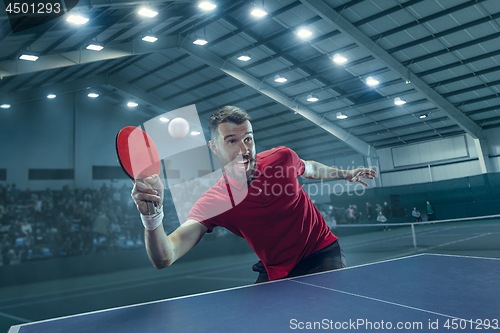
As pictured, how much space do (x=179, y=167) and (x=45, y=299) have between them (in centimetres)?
1512

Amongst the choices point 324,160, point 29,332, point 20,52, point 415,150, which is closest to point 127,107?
point 20,52

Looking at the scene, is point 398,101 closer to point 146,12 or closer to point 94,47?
point 146,12

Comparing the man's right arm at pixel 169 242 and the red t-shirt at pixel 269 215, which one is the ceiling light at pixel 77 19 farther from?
the man's right arm at pixel 169 242

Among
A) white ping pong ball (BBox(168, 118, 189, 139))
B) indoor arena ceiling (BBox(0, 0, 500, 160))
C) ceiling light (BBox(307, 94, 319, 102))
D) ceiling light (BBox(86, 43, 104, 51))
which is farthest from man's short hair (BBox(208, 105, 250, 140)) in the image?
ceiling light (BBox(307, 94, 319, 102))

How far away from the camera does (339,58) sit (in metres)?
15.2

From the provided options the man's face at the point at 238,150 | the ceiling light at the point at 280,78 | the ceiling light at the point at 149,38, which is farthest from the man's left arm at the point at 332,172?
the ceiling light at the point at 280,78

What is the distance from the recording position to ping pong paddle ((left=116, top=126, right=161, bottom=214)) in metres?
1.82

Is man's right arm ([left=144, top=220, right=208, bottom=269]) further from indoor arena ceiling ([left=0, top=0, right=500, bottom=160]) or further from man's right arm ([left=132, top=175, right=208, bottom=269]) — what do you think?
indoor arena ceiling ([left=0, top=0, right=500, bottom=160])

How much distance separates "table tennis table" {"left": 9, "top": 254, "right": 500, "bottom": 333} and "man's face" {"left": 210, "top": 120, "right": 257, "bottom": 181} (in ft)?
2.86

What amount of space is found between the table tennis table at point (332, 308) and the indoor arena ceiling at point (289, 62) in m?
8.95

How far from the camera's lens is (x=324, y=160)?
2792 centimetres

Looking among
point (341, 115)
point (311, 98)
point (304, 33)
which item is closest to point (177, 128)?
point (304, 33)

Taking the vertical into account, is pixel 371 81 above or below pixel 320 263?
above

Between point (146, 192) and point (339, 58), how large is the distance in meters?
14.8
